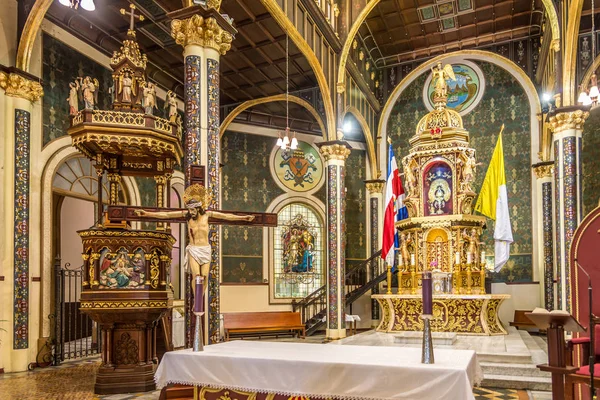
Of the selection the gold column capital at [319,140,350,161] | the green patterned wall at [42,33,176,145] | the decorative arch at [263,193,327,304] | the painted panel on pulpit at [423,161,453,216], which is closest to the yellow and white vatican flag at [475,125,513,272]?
the painted panel on pulpit at [423,161,453,216]

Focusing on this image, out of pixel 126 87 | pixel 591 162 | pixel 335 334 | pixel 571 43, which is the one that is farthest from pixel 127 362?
pixel 591 162

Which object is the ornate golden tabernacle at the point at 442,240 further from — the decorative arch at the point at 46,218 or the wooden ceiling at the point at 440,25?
the decorative arch at the point at 46,218

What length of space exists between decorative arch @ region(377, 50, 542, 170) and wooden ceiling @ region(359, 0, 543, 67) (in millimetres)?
296

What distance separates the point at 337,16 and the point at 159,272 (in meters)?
9.93

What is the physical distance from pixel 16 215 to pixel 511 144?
44.3 ft

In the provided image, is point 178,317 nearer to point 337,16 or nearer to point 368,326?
point 368,326

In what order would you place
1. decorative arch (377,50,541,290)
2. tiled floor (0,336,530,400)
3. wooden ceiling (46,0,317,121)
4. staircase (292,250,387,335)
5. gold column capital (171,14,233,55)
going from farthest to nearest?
staircase (292,250,387,335), decorative arch (377,50,541,290), wooden ceiling (46,0,317,121), gold column capital (171,14,233,55), tiled floor (0,336,530,400)

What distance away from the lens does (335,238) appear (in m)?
13.9

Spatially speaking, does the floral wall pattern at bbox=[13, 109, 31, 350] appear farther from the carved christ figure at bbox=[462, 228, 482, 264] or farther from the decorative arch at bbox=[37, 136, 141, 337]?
the carved christ figure at bbox=[462, 228, 482, 264]

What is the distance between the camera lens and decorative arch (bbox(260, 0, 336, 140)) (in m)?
10.9

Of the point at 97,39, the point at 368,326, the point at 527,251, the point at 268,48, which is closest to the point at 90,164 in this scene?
the point at 97,39

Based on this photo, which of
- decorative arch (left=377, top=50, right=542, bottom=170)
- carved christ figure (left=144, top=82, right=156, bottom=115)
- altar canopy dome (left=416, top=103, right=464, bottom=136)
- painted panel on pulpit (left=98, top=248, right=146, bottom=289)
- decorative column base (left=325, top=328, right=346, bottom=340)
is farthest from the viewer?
decorative arch (left=377, top=50, right=542, bottom=170)

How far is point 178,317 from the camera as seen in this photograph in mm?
13594

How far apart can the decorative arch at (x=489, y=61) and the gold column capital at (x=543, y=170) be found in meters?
0.53
